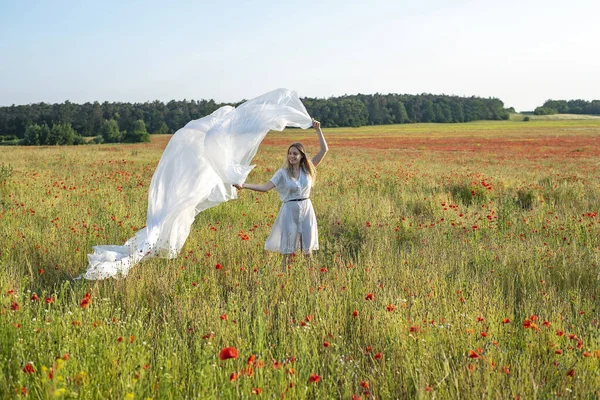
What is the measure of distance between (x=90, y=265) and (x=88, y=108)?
7755 centimetres

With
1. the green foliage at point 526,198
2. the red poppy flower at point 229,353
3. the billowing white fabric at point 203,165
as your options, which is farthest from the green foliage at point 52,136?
the red poppy flower at point 229,353

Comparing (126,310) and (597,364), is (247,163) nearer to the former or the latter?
(126,310)

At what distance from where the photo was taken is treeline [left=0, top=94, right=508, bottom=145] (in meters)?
57.9

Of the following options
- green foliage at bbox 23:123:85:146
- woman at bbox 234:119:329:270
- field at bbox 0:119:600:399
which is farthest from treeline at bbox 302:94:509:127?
woman at bbox 234:119:329:270

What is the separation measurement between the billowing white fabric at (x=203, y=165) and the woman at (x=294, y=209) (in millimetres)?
524

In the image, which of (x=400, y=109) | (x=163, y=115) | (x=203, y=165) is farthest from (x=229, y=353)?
(x=400, y=109)

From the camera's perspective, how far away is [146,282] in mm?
5059

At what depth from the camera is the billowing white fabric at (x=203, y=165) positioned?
625cm

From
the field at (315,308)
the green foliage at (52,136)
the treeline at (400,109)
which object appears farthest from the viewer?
the treeline at (400,109)

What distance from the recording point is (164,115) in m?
75.4

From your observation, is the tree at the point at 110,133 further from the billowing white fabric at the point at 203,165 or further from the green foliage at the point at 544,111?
the green foliage at the point at 544,111

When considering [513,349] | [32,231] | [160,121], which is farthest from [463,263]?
[160,121]

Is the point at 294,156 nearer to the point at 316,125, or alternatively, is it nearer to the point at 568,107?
the point at 316,125

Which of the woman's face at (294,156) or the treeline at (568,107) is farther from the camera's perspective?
the treeline at (568,107)
